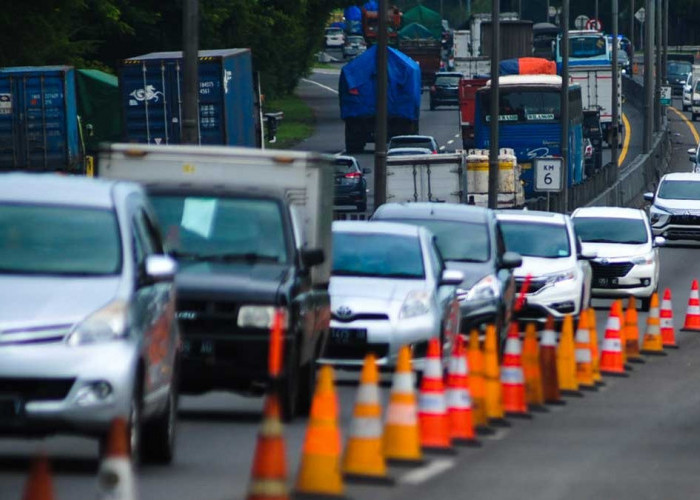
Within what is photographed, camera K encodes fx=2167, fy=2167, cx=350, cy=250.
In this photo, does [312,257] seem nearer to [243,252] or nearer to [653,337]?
[243,252]

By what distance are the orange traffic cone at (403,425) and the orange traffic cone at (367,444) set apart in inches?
24.5

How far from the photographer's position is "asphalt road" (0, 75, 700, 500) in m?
11.6

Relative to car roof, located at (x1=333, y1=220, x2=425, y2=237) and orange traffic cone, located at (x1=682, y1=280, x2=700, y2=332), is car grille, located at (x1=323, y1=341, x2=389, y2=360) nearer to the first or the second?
car roof, located at (x1=333, y1=220, x2=425, y2=237)

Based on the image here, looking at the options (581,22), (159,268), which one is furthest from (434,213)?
(581,22)

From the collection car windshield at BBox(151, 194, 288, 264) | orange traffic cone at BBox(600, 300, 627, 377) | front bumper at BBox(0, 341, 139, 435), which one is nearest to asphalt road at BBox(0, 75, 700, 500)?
front bumper at BBox(0, 341, 139, 435)

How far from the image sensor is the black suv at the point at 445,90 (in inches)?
3927

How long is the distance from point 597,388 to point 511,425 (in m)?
4.01

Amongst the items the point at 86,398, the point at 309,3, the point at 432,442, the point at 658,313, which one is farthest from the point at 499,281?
the point at 309,3

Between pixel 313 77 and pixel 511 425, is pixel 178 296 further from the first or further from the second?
pixel 313 77

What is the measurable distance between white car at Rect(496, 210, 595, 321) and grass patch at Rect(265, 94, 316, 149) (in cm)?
4285

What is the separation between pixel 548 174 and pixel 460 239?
24.6 metres

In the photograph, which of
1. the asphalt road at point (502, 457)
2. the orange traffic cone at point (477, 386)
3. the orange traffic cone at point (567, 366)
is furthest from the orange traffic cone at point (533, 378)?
the orange traffic cone at point (477, 386)

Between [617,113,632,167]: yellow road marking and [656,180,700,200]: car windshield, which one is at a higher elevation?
[656,180,700,200]: car windshield

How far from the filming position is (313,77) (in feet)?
423
